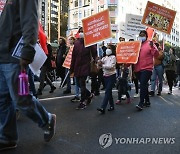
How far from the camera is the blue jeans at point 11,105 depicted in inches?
159

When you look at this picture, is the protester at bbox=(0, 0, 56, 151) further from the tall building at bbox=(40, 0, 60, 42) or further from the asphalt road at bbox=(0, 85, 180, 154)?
the tall building at bbox=(40, 0, 60, 42)

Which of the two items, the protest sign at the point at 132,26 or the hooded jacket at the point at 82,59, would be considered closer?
the hooded jacket at the point at 82,59

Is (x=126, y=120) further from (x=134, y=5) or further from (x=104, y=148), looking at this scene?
(x=134, y=5)

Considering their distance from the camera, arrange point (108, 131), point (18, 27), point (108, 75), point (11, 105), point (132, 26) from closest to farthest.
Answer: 1. point (18, 27)
2. point (11, 105)
3. point (108, 131)
4. point (108, 75)
5. point (132, 26)

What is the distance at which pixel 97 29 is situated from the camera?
8312 mm

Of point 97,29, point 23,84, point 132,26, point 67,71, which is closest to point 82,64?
point 97,29

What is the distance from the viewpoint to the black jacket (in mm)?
3896

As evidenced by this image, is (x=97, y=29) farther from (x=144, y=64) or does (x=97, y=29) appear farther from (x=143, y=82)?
(x=143, y=82)

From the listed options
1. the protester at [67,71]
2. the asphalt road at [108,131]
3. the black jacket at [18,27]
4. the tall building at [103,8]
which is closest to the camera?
the black jacket at [18,27]

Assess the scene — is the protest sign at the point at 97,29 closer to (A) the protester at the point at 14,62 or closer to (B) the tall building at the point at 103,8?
(A) the protester at the point at 14,62

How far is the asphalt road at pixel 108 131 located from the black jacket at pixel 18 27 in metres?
1.14

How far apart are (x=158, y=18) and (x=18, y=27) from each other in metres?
7.21

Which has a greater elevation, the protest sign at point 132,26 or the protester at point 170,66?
the protest sign at point 132,26

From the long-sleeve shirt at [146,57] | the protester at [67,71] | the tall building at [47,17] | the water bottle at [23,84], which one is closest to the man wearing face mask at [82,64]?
the long-sleeve shirt at [146,57]
